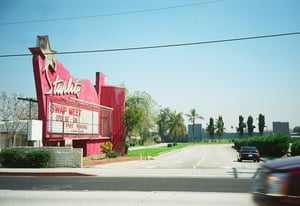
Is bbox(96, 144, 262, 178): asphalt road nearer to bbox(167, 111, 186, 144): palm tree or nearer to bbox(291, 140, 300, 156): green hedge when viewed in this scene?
bbox(291, 140, 300, 156): green hedge

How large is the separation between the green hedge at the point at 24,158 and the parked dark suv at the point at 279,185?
17.4 m

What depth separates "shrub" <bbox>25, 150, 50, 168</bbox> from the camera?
63.5 ft

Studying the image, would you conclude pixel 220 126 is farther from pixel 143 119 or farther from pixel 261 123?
pixel 143 119

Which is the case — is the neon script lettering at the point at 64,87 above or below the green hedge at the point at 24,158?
above

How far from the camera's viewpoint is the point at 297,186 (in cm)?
406

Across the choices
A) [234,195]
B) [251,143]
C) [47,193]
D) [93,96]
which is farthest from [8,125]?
[251,143]

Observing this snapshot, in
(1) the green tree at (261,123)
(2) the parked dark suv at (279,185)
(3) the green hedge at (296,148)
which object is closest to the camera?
(2) the parked dark suv at (279,185)

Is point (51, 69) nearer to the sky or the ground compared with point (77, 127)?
nearer to the sky

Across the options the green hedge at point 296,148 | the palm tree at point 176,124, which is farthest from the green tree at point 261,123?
the green hedge at point 296,148

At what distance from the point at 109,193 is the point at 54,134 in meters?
12.5

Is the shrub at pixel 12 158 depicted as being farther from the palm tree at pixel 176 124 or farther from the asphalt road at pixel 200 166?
the palm tree at pixel 176 124

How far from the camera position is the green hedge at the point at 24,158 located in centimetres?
1938

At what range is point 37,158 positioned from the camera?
63.6 feet

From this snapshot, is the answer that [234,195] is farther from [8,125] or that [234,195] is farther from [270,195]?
[8,125]
